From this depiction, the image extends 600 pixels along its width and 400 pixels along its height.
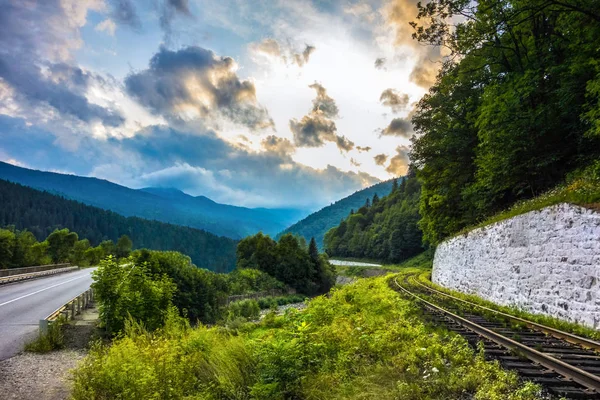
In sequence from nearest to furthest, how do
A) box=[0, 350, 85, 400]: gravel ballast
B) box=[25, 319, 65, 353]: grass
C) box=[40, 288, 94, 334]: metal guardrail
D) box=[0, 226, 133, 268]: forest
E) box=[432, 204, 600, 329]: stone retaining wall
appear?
box=[0, 350, 85, 400]: gravel ballast < box=[432, 204, 600, 329]: stone retaining wall < box=[25, 319, 65, 353]: grass < box=[40, 288, 94, 334]: metal guardrail < box=[0, 226, 133, 268]: forest

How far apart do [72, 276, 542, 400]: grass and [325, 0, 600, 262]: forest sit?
7.98 metres

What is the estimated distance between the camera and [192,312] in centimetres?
2434

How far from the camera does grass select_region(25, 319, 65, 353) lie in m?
11.6

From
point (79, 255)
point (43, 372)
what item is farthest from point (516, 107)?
point (79, 255)

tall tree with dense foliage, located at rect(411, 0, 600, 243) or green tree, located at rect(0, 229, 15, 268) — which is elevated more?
tall tree with dense foliage, located at rect(411, 0, 600, 243)

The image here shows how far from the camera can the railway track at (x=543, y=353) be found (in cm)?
519

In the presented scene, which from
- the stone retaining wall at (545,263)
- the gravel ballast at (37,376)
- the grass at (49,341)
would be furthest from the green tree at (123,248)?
the stone retaining wall at (545,263)

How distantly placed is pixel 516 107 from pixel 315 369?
58.6ft

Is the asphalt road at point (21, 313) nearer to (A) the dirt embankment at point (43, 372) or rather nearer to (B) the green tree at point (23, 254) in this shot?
(A) the dirt embankment at point (43, 372)

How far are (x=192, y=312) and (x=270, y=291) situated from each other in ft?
94.1

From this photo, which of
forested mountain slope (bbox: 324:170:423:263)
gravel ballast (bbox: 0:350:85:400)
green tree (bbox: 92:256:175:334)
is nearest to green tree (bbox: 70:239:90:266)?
forested mountain slope (bbox: 324:170:423:263)

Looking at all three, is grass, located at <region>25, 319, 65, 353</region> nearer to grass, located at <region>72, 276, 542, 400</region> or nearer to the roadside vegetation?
the roadside vegetation

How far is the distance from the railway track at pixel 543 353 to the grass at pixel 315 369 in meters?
0.53

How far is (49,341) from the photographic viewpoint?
39.3ft
